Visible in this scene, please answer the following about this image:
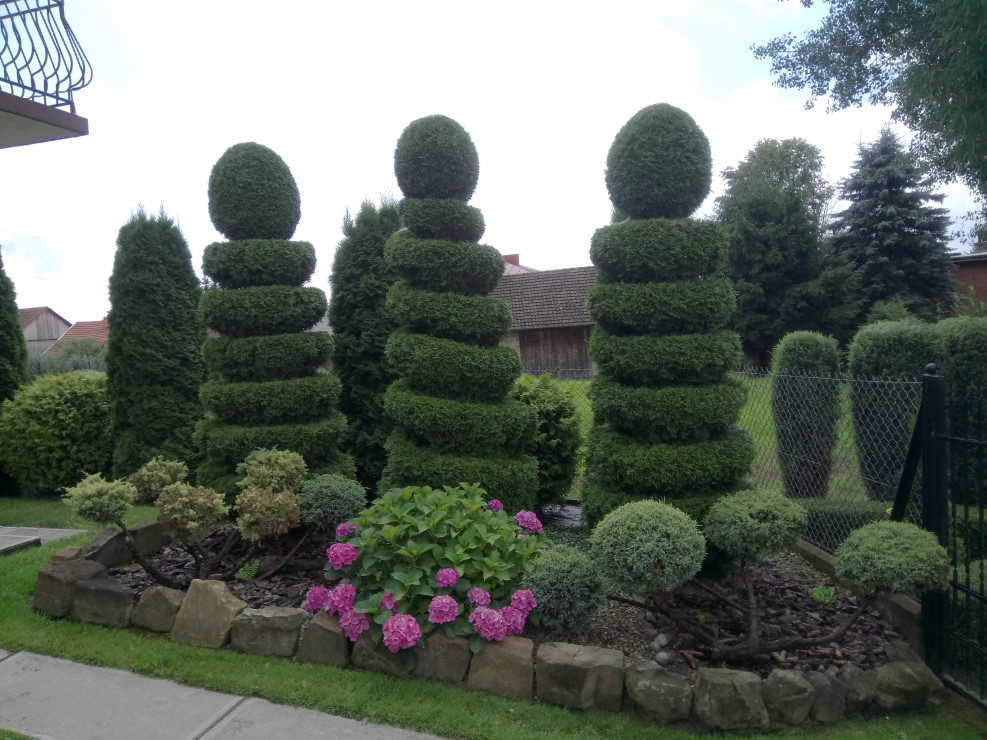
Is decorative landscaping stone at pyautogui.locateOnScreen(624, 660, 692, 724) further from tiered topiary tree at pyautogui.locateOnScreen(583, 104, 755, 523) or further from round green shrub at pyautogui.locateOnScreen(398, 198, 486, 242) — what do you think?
round green shrub at pyautogui.locateOnScreen(398, 198, 486, 242)

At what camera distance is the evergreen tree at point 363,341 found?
25.0ft

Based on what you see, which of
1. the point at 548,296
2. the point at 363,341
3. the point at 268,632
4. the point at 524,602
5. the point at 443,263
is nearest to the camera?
the point at 524,602

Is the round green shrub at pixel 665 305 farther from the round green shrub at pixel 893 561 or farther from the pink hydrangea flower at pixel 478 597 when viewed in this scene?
the pink hydrangea flower at pixel 478 597

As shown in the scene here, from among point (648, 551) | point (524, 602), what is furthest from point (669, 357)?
point (524, 602)

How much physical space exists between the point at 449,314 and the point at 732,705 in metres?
3.58

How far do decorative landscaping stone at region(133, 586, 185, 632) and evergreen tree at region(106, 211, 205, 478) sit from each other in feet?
12.9

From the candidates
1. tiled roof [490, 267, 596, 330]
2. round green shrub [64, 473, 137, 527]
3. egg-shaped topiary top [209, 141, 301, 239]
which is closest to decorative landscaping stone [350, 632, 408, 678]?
round green shrub [64, 473, 137, 527]

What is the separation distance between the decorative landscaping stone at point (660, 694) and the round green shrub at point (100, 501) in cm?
352

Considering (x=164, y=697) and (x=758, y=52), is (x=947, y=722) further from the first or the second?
(x=758, y=52)

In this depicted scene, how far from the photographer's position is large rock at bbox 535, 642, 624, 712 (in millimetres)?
3668

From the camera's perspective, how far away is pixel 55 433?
29.0 ft

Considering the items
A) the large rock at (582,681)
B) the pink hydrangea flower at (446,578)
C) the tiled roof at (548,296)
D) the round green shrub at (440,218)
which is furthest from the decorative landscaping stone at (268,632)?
the tiled roof at (548,296)

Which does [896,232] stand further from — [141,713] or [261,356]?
[141,713]

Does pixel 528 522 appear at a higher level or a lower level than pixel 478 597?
higher
